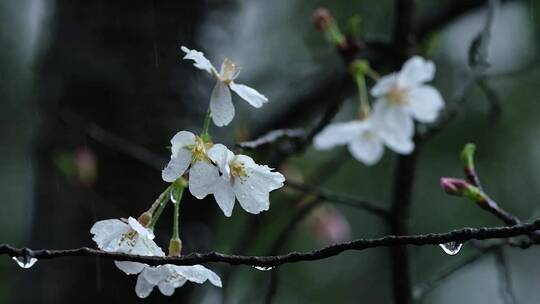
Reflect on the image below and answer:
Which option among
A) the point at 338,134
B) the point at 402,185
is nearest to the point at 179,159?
the point at 402,185

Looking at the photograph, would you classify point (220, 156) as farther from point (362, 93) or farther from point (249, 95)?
point (362, 93)

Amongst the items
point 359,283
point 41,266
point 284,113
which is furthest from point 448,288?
point 41,266

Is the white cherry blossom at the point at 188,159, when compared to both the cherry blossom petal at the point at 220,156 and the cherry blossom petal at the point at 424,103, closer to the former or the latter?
the cherry blossom petal at the point at 220,156

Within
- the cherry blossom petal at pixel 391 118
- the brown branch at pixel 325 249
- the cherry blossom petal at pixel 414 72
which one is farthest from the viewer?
the cherry blossom petal at pixel 391 118

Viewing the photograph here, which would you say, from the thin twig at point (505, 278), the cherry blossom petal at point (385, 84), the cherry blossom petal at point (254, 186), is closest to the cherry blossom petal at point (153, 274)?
the cherry blossom petal at point (254, 186)

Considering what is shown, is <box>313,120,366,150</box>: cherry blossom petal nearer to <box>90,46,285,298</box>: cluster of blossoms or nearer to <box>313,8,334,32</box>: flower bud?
<box>313,8,334,32</box>: flower bud

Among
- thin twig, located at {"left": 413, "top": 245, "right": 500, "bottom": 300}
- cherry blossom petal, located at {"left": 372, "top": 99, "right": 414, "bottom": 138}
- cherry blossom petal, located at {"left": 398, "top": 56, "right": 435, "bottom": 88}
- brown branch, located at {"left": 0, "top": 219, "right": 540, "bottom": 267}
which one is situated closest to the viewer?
brown branch, located at {"left": 0, "top": 219, "right": 540, "bottom": 267}

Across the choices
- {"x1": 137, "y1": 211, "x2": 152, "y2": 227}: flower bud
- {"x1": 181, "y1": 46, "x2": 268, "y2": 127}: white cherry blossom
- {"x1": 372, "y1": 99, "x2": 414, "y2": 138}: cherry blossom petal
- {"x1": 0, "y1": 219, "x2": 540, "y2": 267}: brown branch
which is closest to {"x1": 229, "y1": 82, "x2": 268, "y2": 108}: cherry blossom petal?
{"x1": 181, "y1": 46, "x2": 268, "y2": 127}: white cherry blossom
